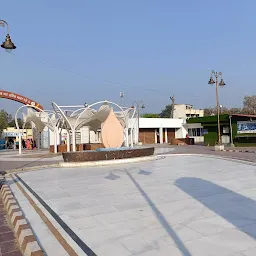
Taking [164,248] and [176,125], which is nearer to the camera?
[164,248]

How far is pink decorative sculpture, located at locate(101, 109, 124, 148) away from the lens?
761 inches

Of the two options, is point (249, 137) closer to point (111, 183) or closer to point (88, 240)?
point (111, 183)

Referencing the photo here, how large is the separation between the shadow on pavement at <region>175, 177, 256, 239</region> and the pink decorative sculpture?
9.93 meters

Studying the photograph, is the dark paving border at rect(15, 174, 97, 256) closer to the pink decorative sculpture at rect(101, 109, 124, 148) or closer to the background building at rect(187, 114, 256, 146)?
the pink decorative sculpture at rect(101, 109, 124, 148)

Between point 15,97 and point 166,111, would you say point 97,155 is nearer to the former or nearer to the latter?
point 15,97

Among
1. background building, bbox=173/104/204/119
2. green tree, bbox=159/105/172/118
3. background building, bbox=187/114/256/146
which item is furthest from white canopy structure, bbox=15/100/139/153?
green tree, bbox=159/105/172/118

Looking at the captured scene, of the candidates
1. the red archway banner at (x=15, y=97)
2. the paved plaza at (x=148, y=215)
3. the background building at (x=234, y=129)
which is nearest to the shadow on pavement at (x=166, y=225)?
the paved plaza at (x=148, y=215)

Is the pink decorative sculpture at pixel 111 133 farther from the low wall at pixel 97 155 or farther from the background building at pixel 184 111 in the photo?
the background building at pixel 184 111

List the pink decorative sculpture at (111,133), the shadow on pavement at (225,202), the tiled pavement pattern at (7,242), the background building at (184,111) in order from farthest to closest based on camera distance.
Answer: the background building at (184,111) < the pink decorative sculpture at (111,133) < the shadow on pavement at (225,202) < the tiled pavement pattern at (7,242)

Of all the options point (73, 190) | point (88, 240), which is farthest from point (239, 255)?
point (73, 190)

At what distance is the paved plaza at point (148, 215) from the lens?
4.53 m

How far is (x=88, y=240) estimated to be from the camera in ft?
16.1

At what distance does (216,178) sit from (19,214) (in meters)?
7.43

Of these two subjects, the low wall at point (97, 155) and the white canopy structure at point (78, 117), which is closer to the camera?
the low wall at point (97, 155)
